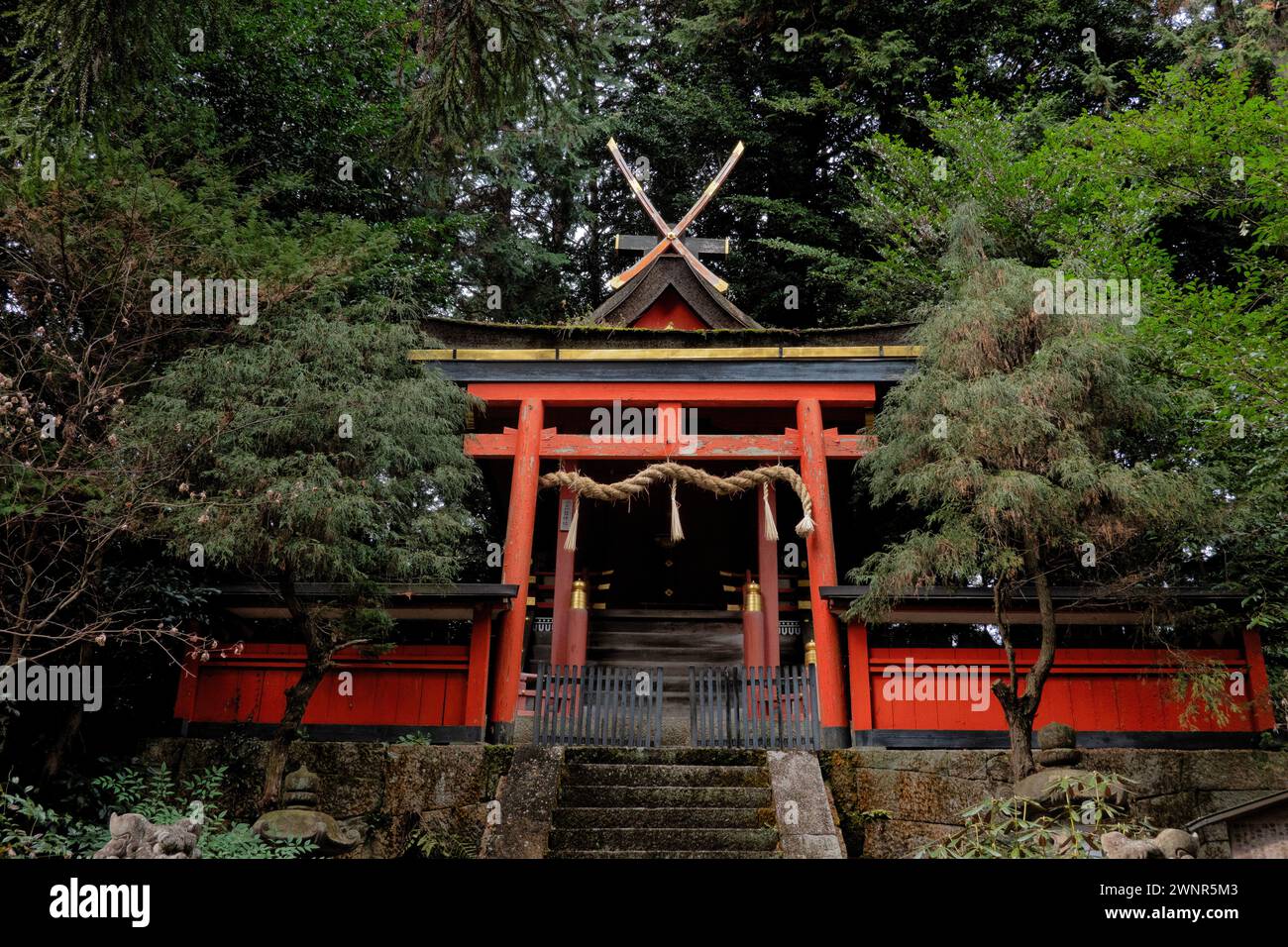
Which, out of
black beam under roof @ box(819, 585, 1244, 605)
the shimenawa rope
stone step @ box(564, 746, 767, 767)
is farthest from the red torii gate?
stone step @ box(564, 746, 767, 767)

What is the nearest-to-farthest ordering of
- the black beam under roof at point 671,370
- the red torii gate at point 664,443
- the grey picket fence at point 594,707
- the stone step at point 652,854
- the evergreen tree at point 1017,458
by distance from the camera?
the stone step at point 652,854, the evergreen tree at point 1017,458, the grey picket fence at point 594,707, the red torii gate at point 664,443, the black beam under roof at point 671,370

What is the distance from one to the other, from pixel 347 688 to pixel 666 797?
347cm

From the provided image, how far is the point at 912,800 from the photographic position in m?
7.99

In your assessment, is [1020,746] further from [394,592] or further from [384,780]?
[394,592]

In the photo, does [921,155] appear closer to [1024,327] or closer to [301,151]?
[1024,327]

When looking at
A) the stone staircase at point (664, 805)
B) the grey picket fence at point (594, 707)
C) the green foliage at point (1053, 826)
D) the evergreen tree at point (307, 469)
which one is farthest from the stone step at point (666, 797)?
the evergreen tree at point (307, 469)

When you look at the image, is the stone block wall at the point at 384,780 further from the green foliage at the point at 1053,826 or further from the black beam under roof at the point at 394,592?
the green foliage at the point at 1053,826

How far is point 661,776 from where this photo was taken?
768cm

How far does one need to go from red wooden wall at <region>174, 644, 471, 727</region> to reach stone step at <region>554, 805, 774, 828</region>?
2.13 m

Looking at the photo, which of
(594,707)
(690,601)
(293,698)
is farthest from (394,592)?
(690,601)

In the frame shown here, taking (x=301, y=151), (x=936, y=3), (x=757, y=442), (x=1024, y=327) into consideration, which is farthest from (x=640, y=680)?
(x=936, y=3)

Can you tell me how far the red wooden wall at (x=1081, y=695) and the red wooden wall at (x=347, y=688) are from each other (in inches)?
153

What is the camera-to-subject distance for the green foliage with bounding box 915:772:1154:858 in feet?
19.3

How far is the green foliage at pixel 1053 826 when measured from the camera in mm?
5869
